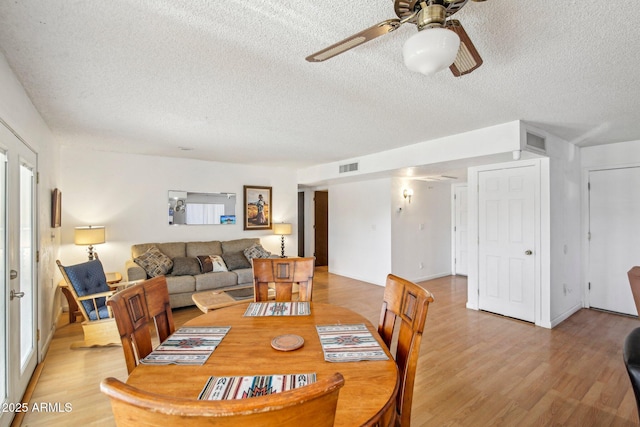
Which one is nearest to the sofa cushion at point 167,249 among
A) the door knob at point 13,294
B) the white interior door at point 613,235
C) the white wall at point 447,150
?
the door knob at point 13,294

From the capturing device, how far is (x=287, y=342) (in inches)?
52.7

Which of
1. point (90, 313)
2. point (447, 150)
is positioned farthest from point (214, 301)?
point (447, 150)

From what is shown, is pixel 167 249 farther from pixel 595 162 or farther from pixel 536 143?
pixel 595 162

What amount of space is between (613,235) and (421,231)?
276 cm

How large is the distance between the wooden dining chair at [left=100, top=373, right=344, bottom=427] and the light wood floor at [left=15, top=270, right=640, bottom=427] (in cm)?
185

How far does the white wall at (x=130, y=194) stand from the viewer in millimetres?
4457

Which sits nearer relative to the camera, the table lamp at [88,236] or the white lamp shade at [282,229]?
the table lamp at [88,236]

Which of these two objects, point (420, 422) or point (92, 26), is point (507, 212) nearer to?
point (420, 422)

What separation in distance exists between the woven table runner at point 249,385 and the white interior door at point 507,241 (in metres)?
3.80

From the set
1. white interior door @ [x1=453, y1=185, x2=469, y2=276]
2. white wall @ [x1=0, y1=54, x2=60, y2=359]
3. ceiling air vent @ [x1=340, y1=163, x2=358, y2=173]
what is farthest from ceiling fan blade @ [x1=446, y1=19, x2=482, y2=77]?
white interior door @ [x1=453, y1=185, x2=469, y2=276]

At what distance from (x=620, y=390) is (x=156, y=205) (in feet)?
19.4

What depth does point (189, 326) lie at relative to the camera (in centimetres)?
158

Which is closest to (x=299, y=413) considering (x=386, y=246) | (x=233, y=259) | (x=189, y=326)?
(x=189, y=326)

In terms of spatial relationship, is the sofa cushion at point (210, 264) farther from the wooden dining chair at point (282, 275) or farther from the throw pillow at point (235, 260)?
the wooden dining chair at point (282, 275)
